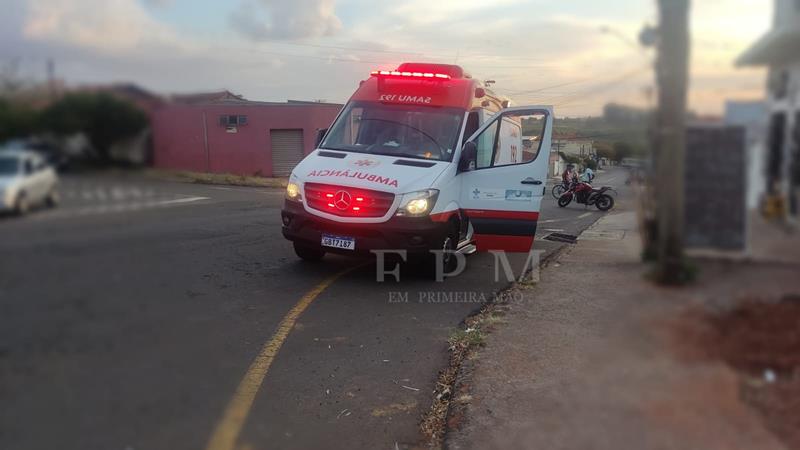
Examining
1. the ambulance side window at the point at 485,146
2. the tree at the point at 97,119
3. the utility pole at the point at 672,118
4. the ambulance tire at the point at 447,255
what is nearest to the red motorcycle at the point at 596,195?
the utility pole at the point at 672,118

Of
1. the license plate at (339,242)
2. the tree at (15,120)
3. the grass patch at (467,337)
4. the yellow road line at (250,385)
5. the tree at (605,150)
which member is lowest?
the grass patch at (467,337)

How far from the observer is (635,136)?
1301 millimetres

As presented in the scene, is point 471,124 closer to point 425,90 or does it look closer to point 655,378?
point 425,90

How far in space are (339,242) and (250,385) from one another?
7.19 ft

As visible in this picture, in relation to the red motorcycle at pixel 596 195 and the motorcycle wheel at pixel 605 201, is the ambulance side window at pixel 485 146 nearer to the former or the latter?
the red motorcycle at pixel 596 195

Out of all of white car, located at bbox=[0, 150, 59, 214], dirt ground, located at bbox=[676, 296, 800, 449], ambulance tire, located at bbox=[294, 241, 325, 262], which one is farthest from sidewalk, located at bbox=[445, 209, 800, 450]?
ambulance tire, located at bbox=[294, 241, 325, 262]

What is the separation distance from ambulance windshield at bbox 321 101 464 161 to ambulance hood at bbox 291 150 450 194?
0.11 m

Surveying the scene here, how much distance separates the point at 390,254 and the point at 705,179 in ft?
14.5

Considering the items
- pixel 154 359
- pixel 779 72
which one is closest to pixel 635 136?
pixel 779 72

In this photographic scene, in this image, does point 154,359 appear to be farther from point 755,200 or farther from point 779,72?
point 779,72

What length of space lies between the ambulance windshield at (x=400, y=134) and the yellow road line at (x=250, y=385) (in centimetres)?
132

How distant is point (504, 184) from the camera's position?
478cm

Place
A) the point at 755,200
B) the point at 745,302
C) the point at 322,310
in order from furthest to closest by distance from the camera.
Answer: the point at 322,310, the point at 745,302, the point at 755,200

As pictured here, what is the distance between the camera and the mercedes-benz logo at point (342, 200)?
17.0 ft
